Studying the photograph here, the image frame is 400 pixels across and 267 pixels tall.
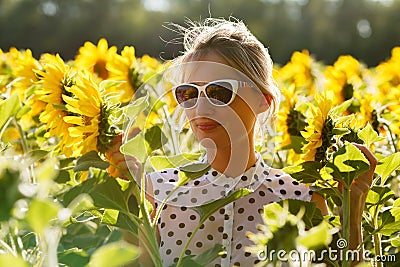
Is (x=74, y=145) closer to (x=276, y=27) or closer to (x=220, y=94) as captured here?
(x=220, y=94)

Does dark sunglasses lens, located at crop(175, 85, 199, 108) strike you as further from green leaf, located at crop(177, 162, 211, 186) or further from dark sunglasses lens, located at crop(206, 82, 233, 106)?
green leaf, located at crop(177, 162, 211, 186)

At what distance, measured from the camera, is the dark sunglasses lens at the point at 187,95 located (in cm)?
109

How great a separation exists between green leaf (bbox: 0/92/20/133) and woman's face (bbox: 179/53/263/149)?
0.38 metres

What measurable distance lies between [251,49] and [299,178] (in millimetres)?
268

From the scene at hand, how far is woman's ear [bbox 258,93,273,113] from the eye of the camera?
46.5 inches

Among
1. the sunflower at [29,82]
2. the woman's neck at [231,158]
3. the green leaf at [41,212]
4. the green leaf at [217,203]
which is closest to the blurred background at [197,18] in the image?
the sunflower at [29,82]

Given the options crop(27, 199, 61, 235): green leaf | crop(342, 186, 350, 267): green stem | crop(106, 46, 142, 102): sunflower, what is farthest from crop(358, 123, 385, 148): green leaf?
crop(106, 46, 142, 102): sunflower

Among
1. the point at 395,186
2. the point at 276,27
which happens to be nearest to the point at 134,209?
the point at 395,186

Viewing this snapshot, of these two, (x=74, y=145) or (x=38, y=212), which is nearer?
(x=38, y=212)

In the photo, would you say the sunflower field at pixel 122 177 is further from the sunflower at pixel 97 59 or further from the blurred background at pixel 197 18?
the blurred background at pixel 197 18

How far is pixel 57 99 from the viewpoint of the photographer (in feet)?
3.84

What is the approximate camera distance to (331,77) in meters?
2.08

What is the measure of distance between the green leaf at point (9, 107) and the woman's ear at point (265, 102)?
512 mm

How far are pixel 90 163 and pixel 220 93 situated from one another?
0.31 meters
